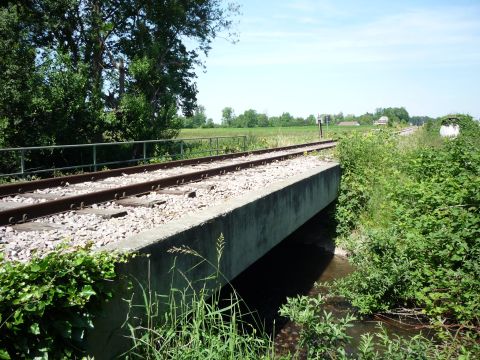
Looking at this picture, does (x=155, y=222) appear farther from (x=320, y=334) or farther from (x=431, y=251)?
(x=431, y=251)

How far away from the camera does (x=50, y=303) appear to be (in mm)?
2451

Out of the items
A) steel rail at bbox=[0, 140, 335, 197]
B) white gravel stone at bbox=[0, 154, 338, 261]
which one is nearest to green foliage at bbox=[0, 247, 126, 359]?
white gravel stone at bbox=[0, 154, 338, 261]

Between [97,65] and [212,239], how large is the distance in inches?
734

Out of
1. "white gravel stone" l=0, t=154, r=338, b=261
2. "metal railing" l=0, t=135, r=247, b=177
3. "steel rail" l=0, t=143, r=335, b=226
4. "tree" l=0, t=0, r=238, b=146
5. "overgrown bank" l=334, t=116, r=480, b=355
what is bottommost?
"overgrown bank" l=334, t=116, r=480, b=355

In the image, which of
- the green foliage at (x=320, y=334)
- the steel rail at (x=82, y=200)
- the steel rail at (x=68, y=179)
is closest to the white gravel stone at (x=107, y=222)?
the steel rail at (x=82, y=200)

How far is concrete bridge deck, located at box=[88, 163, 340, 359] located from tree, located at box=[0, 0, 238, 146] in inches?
410

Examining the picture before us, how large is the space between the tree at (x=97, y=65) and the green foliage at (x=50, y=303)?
12.6 metres

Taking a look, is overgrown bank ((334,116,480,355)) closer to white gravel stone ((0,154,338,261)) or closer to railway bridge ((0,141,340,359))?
railway bridge ((0,141,340,359))

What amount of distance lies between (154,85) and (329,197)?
12.8 metres

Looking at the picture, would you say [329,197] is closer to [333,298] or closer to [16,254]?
[333,298]

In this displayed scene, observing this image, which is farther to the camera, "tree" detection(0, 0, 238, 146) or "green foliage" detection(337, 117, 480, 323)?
"tree" detection(0, 0, 238, 146)

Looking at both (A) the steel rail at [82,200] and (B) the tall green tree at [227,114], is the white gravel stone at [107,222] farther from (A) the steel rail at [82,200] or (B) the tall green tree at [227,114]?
(B) the tall green tree at [227,114]

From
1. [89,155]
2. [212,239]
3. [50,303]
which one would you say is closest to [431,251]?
[212,239]

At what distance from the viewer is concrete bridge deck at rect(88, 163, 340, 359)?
316 cm
